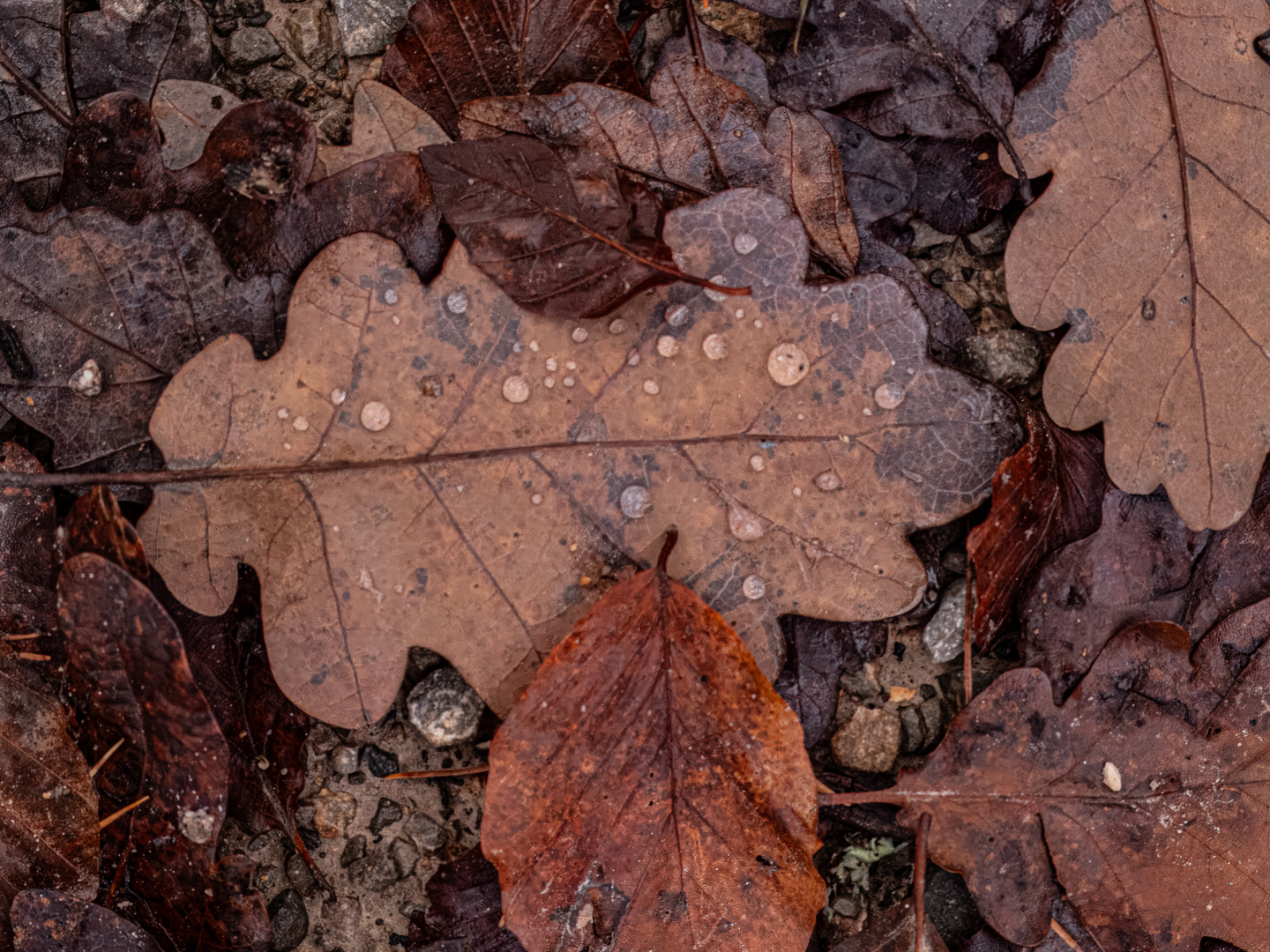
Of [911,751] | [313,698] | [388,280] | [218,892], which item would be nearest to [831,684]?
[911,751]

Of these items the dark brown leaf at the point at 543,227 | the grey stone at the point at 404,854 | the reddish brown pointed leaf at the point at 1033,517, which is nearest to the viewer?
the dark brown leaf at the point at 543,227

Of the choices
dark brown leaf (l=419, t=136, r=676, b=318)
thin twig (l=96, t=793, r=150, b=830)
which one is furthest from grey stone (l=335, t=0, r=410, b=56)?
thin twig (l=96, t=793, r=150, b=830)

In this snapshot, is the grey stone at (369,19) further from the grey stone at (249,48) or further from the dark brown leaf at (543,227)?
the dark brown leaf at (543,227)

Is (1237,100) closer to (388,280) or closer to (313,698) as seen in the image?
(388,280)

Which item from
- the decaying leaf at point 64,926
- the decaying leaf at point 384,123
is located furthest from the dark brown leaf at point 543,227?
the decaying leaf at point 64,926

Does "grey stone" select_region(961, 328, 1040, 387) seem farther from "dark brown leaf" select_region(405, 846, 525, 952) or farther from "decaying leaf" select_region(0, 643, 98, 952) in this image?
"decaying leaf" select_region(0, 643, 98, 952)
